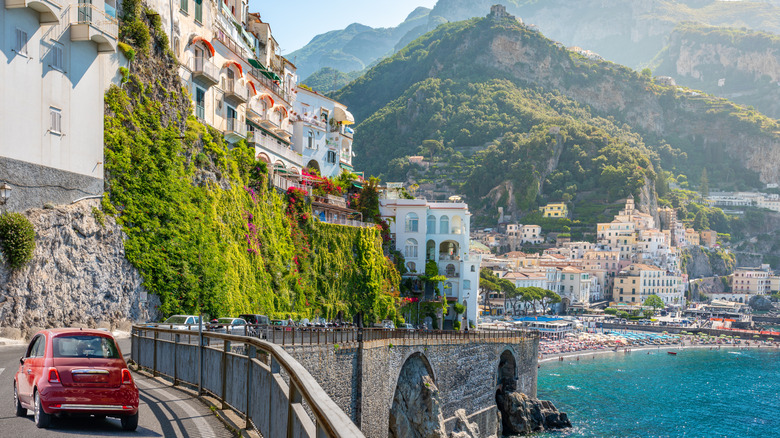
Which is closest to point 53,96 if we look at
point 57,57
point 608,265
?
point 57,57

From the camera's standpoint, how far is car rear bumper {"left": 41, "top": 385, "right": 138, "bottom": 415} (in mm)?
8414

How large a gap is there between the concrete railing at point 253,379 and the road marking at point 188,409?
18.3 inches

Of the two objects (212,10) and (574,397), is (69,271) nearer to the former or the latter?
(212,10)

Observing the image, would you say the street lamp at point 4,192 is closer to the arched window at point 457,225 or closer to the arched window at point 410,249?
the arched window at point 410,249

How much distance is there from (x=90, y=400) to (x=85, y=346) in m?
0.81

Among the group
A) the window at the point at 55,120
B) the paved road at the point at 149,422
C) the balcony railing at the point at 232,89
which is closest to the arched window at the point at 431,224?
the balcony railing at the point at 232,89

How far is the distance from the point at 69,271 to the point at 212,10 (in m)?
20.9

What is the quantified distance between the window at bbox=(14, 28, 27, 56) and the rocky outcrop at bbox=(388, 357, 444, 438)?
2085 centimetres

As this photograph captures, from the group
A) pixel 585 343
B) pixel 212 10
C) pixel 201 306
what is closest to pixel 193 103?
pixel 212 10

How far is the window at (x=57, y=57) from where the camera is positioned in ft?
77.6

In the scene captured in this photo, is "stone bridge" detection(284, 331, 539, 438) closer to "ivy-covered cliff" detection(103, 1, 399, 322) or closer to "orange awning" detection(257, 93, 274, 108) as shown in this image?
"ivy-covered cliff" detection(103, 1, 399, 322)

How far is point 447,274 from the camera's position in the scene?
197 ft

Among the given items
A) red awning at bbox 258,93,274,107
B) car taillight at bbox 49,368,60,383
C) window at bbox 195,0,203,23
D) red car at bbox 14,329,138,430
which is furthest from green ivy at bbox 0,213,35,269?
red awning at bbox 258,93,274,107

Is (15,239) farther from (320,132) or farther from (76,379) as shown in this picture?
(320,132)
